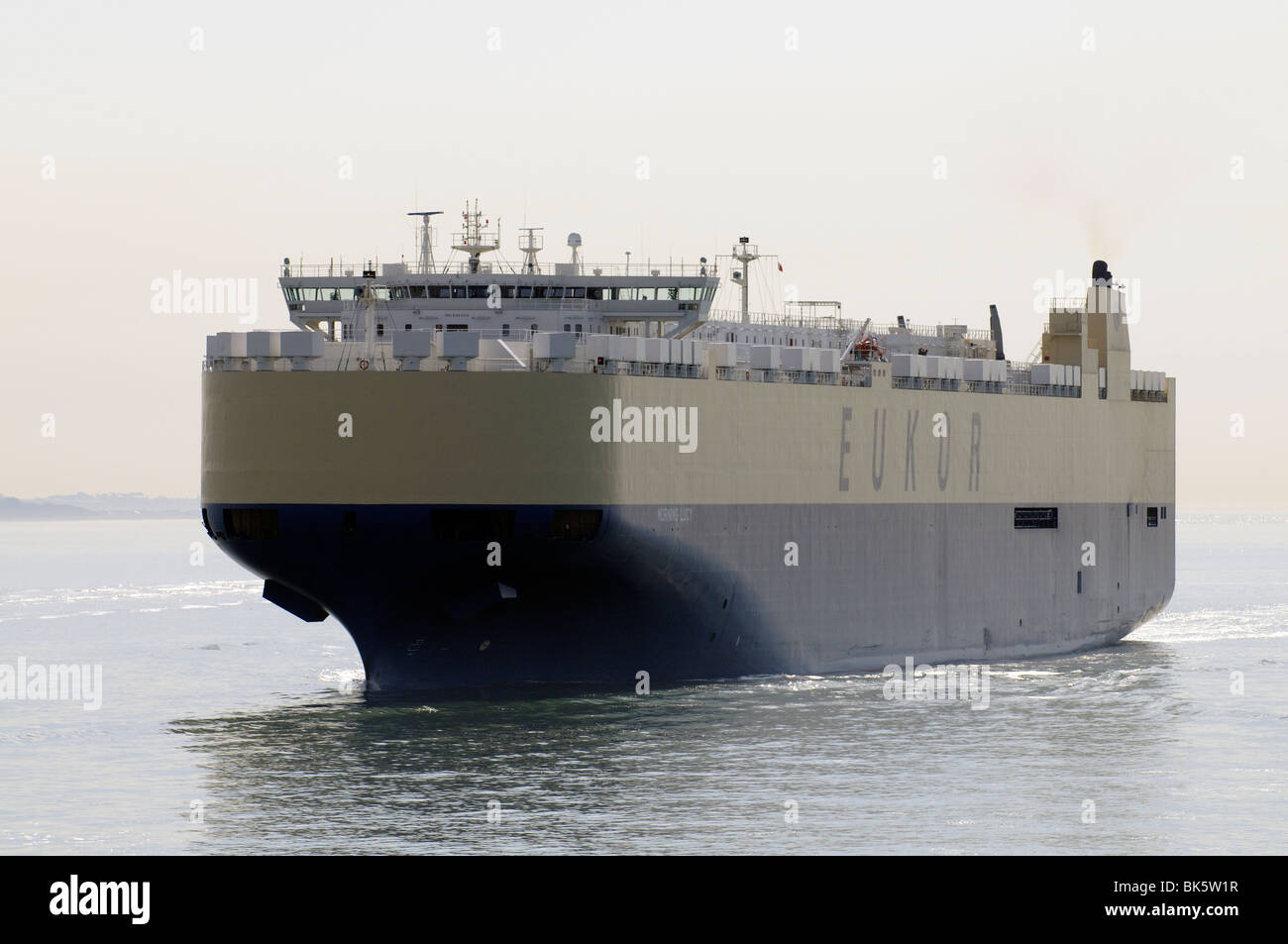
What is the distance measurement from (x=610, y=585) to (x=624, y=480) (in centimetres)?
194

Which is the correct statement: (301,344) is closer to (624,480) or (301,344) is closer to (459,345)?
(459,345)

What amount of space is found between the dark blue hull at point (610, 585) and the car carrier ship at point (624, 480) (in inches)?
2.3

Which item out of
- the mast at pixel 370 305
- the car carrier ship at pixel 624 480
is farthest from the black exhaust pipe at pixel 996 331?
Result: the mast at pixel 370 305

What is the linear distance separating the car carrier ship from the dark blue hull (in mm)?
59

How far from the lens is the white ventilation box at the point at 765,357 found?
139 ft

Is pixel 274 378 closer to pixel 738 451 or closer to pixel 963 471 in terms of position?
pixel 738 451

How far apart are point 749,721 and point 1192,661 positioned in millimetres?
17915

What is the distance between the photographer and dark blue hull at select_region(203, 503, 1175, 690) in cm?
3694

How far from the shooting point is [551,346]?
37500mm

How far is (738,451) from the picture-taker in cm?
4138

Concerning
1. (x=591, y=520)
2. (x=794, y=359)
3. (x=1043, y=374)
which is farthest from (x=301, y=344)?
(x=1043, y=374)

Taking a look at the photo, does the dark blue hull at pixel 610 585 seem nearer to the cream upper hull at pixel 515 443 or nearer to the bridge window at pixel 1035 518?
the cream upper hull at pixel 515 443
